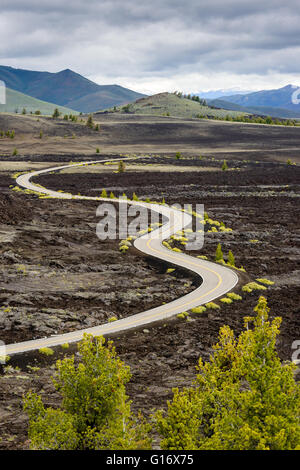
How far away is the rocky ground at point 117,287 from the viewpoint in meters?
29.3

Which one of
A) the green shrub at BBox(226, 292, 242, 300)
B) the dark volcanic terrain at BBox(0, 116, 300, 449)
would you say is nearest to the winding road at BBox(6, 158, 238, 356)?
the green shrub at BBox(226, 292, 242, 300)

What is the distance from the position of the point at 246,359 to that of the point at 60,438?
7.57 m

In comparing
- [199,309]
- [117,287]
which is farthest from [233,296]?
[117,287]

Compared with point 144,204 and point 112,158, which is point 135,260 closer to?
point 144,204

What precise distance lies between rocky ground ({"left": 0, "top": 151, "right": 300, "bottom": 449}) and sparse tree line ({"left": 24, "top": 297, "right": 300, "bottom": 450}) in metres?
5.36

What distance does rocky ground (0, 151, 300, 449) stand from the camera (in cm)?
2934

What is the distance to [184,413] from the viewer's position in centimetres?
1747

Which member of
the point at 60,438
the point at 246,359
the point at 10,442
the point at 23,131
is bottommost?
the point at 10,442

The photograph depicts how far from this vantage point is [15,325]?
120 ft

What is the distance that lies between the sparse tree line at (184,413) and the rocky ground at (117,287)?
5363mm

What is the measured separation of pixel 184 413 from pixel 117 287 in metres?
29.5

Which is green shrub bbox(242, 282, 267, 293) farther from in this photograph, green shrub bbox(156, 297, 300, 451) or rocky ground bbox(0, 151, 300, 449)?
green shrub bbox(156, 297, 300, 451)
